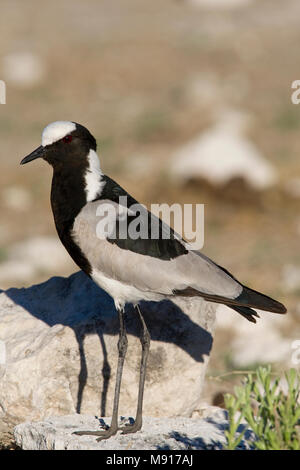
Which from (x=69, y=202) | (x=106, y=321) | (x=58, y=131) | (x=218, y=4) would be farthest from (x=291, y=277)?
(x=218, y=4)

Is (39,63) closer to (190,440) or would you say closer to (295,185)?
(295,185)

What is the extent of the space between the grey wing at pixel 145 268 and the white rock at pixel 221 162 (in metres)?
8.49

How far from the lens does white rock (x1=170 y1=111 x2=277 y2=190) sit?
45.7 feet

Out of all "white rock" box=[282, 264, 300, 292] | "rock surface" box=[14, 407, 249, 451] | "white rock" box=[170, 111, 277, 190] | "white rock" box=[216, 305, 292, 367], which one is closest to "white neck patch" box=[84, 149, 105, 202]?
"rock surface" box=[14, 407, 249, 451]

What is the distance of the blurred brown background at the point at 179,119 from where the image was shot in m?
11.1

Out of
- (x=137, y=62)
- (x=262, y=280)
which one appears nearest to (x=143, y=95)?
(x=137, y=62)

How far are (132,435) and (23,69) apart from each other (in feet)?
47.7

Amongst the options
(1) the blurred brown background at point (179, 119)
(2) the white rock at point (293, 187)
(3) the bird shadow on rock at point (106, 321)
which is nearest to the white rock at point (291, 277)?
(1) the blurred brown background at point (179, 119)

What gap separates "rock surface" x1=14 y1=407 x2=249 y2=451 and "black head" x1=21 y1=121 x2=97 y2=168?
1869 millimetres

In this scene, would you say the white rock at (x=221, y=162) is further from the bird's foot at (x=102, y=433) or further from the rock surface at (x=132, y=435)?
the bird's foot at (x=102, y=433)

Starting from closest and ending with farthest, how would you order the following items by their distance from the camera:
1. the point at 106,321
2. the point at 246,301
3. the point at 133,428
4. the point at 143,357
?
the point at 133,428, the point at 246,301, the point at 143,357, the point at 106,321

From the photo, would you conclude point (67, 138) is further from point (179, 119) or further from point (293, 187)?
point (179, 119)

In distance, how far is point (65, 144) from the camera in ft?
18.7

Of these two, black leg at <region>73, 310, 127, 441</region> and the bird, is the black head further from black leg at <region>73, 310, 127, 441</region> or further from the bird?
black leg at <region>73, 310, 127, 441</region>
